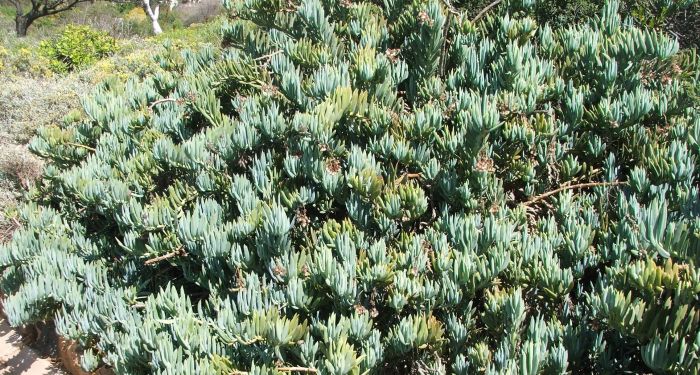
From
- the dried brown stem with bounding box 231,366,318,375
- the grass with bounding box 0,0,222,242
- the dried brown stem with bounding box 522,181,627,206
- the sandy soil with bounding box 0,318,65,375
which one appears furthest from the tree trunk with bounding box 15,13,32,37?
the dried brown stem with bounding box 231,366,318,375

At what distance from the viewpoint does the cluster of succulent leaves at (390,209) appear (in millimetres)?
2234

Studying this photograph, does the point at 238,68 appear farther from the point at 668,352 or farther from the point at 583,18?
the point at 668,352

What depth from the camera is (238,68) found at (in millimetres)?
3373

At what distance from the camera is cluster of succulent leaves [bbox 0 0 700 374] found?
2234mm

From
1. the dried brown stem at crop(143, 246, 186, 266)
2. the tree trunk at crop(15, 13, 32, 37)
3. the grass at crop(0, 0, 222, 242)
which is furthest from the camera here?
the tree trunk at crop(15, 13, 32, 37)

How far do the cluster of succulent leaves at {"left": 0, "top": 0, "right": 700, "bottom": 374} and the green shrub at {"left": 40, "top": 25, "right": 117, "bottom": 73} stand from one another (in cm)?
944

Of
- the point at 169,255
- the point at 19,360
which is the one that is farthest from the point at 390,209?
the point at 19,360

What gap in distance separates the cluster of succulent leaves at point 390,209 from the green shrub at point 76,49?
31.0ft

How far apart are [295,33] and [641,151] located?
1.93 m

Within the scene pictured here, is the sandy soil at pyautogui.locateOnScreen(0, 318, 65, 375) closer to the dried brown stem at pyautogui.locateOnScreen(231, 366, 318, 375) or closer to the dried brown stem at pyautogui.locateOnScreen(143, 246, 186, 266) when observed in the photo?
the dried brown stem at pyautogui.locateOnScreen(143, 246, 186, 266)

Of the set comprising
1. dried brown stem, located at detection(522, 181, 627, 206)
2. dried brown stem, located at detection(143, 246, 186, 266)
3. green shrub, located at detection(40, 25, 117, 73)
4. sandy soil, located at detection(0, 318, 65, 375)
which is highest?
green shrub, located at detection(40, 25, 117, 73)

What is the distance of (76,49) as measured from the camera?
1266 centimetres

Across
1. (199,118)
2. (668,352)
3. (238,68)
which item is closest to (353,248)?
(668,352)

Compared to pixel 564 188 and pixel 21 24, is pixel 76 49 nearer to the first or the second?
pixel 21 24
